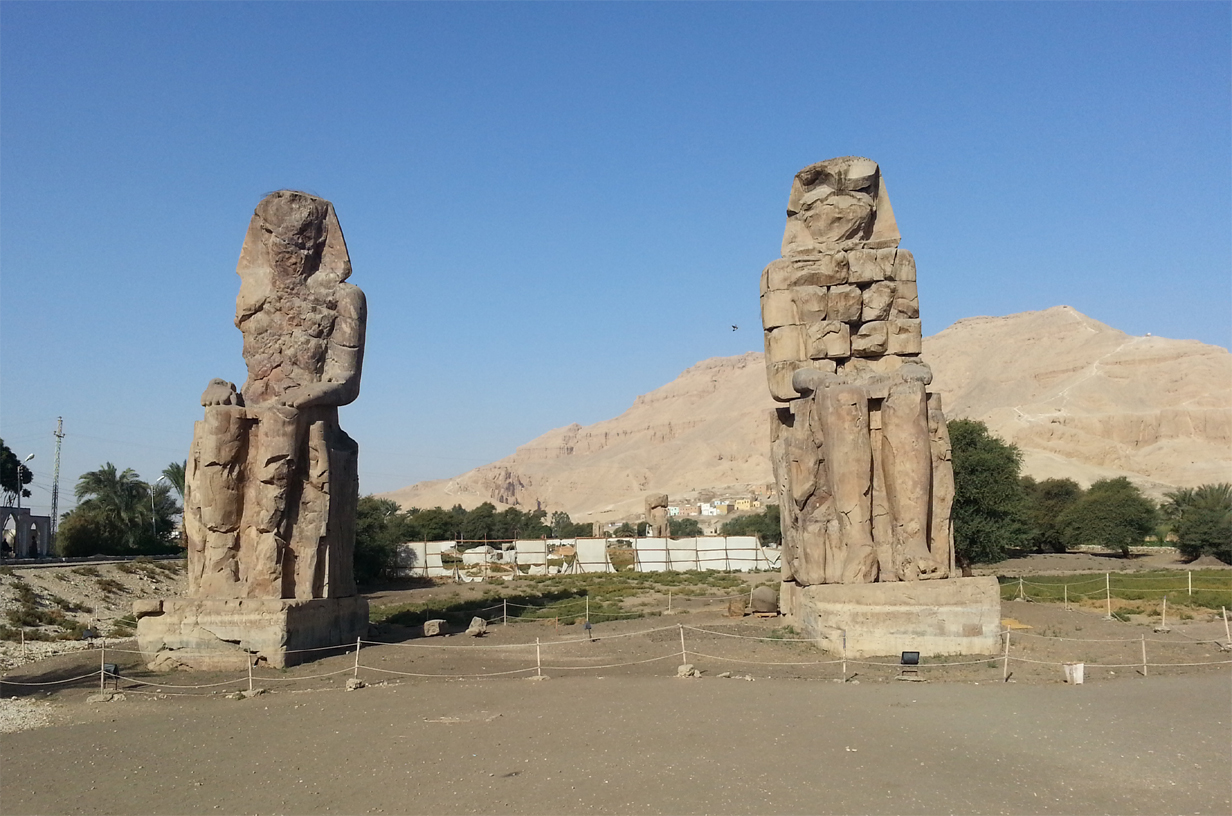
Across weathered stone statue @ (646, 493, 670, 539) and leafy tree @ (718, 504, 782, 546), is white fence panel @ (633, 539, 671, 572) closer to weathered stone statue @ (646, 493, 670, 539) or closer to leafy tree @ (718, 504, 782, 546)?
weathered stone statue @ (646, 493, 670, 539)

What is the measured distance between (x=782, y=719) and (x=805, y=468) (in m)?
4.71

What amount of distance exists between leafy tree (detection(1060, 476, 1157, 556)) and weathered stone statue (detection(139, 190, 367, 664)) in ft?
113

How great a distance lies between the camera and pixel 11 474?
4262 centimetres

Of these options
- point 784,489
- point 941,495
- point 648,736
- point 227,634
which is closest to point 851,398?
point 941,495

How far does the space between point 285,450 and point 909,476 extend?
26.8 ft

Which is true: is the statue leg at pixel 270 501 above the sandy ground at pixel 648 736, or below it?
above

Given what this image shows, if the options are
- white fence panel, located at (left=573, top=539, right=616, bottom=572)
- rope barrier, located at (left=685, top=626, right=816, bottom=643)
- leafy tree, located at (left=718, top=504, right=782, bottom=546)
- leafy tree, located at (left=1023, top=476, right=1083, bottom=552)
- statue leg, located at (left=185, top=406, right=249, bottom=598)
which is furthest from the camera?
leafy tree, located at (left=718, top=504, right=782, bottom=546)

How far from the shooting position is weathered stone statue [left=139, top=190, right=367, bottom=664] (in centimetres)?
1262

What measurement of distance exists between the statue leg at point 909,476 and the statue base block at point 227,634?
7.77 metres

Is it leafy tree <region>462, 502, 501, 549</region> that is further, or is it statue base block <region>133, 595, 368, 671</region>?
leafy tree <region>462, 502, 501, 549</region>

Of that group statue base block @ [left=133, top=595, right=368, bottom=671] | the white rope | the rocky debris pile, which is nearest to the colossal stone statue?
the white rope

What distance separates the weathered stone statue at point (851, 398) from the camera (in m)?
12.2

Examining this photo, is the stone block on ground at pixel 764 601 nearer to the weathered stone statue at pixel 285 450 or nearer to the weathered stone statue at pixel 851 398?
the weathered stone statue at pixel 851 398

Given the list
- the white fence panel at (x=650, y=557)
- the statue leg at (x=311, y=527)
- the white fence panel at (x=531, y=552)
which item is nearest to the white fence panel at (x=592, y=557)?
the white fence panel at (x=650, y=557)
